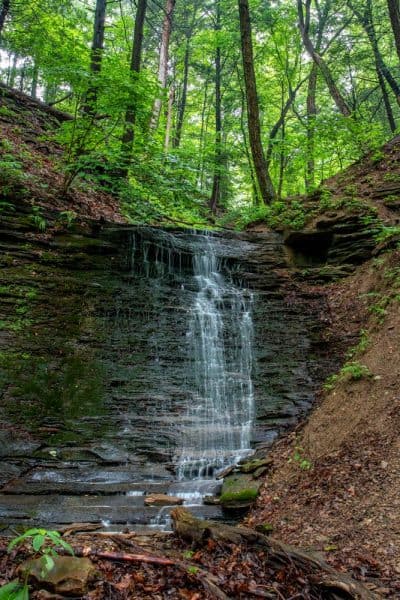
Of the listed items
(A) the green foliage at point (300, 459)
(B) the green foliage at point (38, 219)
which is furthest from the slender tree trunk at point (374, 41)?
(A) the green foliage at point (300, 459)

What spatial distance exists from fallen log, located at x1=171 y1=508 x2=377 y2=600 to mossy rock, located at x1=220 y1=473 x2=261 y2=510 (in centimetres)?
116

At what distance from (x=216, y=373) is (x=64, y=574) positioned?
5425mm

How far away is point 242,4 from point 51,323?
11.4 meters

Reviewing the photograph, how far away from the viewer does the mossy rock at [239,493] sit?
4.92 metres

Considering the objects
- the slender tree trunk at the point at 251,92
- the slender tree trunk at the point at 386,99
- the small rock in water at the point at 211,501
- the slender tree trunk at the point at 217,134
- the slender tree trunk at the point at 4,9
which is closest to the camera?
the small rock in water at the point at 211,501

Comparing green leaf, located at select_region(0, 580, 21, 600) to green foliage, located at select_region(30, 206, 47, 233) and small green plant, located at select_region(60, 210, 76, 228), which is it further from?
small green plant, located at select_region(60, 210, 76, 228)

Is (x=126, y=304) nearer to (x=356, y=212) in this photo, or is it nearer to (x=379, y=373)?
(x=379, y=373)

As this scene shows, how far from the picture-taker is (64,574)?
267 centimetres

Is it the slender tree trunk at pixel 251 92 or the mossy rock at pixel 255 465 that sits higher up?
the slender tree trunk at pixel 251 92

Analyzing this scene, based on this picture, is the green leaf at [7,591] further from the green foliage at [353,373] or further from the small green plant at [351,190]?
the small green plant at [351,190]

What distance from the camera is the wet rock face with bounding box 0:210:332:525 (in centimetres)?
550

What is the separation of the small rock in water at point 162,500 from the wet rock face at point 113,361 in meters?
0.11

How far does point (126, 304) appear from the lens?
859 cm

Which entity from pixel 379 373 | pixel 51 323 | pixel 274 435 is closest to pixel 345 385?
pixel 379 373
